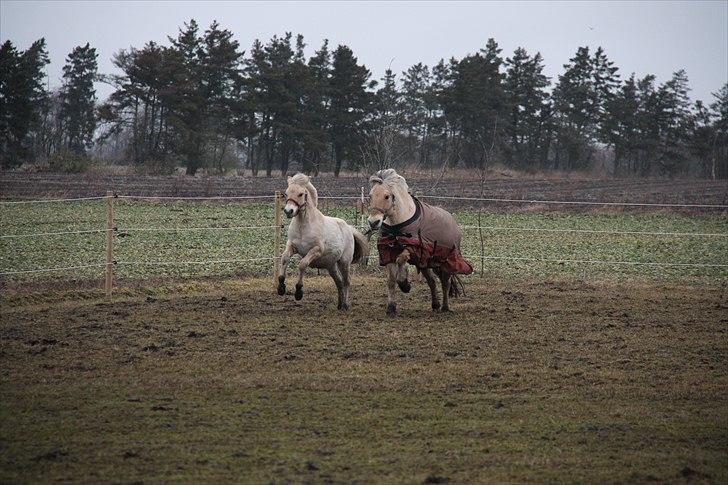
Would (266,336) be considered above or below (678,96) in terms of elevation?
below

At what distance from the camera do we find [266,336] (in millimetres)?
9266

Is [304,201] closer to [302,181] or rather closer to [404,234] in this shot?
[302,181]

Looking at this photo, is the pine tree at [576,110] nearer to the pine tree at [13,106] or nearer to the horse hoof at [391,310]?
the pine tree at [13,106]

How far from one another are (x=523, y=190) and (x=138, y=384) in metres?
36.6

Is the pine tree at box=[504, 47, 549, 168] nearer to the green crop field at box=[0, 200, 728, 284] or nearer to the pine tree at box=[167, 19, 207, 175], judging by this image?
the pine tree at box=[167, 19, 207, 175]

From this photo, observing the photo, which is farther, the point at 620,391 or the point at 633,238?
the point at 633,238

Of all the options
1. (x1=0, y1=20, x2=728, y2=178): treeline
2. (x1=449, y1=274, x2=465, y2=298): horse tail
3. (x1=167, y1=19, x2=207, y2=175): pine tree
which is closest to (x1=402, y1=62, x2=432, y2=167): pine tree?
(x1=0, y1=20, x2=728, y2=178): treeline

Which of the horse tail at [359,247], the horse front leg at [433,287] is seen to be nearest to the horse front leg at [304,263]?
the horse tail at [359,247]

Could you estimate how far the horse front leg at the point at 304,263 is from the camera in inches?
419

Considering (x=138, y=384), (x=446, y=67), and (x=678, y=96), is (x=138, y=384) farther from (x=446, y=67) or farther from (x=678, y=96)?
(x=678, y=96)

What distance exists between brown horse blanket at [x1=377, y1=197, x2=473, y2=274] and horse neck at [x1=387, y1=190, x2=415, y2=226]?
63mm

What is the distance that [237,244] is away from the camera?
1858 cm

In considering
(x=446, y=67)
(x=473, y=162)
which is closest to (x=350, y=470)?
(x=473, y=162)

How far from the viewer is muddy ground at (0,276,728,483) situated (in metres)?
5.12
